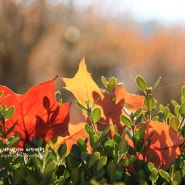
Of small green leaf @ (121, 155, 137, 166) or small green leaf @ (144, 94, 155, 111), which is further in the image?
small green leaf @ (144, 94, 155, 111)

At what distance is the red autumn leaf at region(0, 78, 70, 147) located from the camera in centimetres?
78

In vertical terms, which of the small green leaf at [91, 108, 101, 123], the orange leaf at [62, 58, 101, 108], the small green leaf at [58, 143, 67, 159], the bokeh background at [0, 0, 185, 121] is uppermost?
the orange leaf at [62, 58, 101, 108]

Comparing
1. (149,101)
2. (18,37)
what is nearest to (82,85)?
(149,101)

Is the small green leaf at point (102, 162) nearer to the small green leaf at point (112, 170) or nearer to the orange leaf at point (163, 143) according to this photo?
the small green leaf at point (112, 170)

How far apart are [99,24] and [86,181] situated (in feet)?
26.0

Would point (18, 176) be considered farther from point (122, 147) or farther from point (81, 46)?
point (81, 46)

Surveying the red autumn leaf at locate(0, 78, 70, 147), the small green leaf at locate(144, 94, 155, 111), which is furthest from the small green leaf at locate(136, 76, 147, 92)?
the red autumn leaf at locate(0, 78, 70, 147)

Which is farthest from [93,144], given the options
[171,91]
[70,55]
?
[70,55]

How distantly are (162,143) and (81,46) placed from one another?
7679 millimetres

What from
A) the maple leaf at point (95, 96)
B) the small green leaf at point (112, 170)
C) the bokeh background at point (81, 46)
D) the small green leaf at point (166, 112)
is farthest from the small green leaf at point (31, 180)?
the bokeh background at point (81, 46)

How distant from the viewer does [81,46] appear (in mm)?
8359

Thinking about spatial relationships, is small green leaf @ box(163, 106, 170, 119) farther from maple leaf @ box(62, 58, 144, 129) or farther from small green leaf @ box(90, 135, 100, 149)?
small green leaf @ box(90, 135, 100, 149)

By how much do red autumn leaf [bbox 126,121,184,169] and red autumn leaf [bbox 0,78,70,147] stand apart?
0.45 ft

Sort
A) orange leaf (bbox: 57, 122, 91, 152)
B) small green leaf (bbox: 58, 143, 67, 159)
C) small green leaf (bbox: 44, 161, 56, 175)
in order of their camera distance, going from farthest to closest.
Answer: orange leaf (bbox: 57, 122, 91, 152) → small green leaf (bbox: 58, 143, 67, 159) → small green leaf (bbox: 44, 161, 56, 175)
